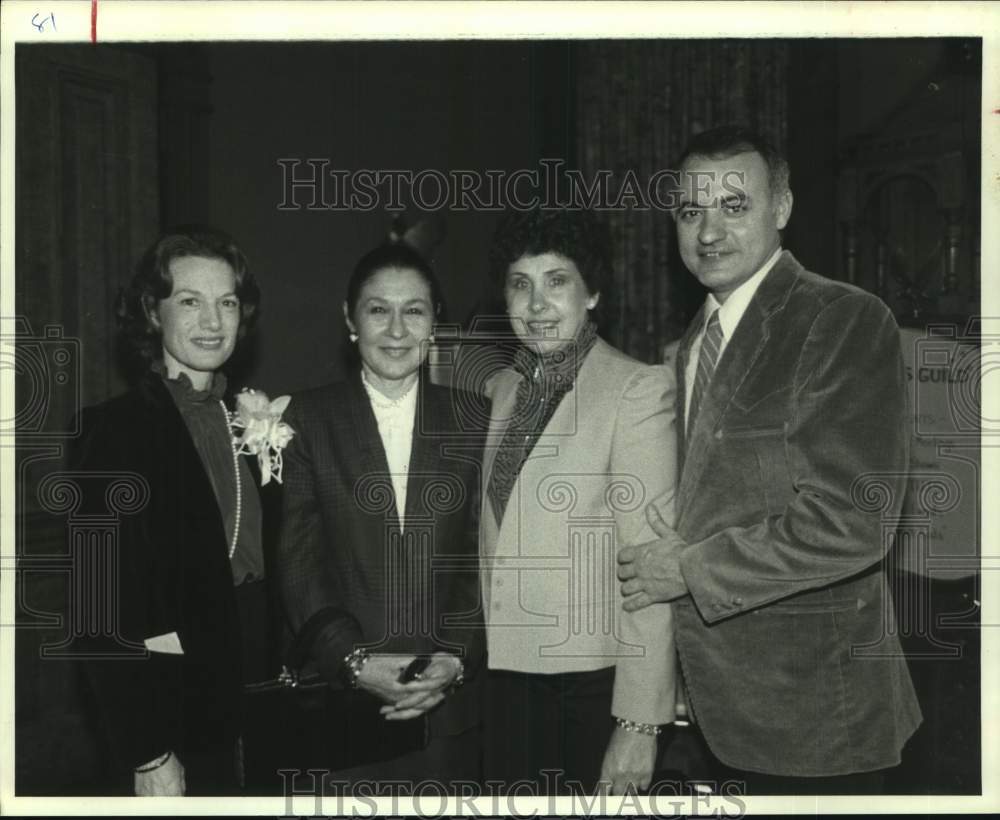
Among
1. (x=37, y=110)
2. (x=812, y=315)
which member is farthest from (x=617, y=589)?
(x=37, y=110)

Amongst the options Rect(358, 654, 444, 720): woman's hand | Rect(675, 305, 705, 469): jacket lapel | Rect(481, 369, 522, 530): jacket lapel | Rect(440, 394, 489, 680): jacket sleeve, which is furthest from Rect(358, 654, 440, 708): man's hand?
Rect(675, 305, 705, 469): jacket lapel

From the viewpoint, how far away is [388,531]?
7.22ft

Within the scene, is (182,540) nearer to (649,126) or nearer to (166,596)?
(166,596)

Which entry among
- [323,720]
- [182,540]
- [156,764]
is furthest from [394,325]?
[156,764]

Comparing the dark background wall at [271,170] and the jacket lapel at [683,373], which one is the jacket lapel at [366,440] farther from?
the jacket lapel at [683,373]

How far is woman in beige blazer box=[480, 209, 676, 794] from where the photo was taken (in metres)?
2.12

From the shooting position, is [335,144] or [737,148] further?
[335,144]

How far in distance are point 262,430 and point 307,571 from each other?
312mm

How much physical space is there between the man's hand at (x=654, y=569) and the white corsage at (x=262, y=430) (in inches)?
29.4

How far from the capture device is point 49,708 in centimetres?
239

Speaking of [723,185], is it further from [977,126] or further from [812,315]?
[977,126]

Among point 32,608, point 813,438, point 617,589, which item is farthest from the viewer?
point 32,608

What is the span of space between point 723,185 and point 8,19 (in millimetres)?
1608

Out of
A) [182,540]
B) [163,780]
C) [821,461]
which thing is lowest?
[163,780]
